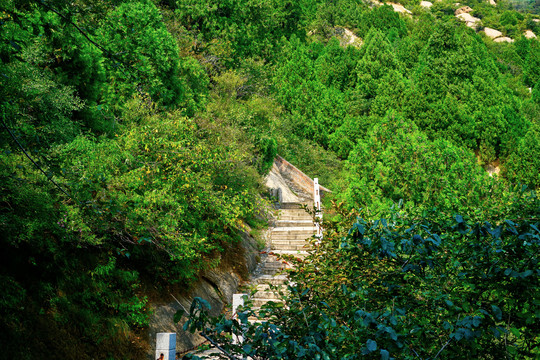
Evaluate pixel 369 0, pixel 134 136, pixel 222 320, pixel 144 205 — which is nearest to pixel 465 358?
pixel 222 320

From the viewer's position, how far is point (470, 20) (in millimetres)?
76250

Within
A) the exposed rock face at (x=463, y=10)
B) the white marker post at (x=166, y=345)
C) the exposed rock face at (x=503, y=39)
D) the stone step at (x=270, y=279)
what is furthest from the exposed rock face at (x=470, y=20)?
the white marker post at (x=166, y=345)

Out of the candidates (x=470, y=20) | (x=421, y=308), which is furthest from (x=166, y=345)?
(x=470, y=20)

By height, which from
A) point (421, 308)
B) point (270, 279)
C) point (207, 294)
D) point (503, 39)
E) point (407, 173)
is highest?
point (421, 308)

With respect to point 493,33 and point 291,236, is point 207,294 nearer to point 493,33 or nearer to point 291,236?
point 291,236

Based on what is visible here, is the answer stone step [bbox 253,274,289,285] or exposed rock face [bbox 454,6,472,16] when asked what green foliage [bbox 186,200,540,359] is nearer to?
stone step [bbox 253,274,289,285]

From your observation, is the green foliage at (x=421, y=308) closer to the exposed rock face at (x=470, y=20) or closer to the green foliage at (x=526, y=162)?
the green foliage at (x=526, y=162)

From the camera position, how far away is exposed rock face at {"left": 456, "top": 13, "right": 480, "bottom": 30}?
71.6 meters

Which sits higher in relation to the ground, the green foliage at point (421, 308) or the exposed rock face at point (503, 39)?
the green foliage at point (421, 308)

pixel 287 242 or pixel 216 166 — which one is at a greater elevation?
pixel 216 166

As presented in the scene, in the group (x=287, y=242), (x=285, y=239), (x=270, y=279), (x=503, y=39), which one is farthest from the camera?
(x=503, y=39)

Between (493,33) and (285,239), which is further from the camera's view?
(493,33)

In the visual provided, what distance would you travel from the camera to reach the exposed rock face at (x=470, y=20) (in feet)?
235

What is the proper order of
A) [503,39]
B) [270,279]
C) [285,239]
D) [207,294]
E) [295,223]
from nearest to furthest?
[207,294]
[270,279]
[285,239]
[295,223]
[503,39]
